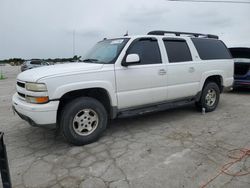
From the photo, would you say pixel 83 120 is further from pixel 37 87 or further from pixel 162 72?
pixel 162 72

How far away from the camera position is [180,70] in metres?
5.01

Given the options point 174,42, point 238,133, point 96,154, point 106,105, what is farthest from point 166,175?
point 174,42

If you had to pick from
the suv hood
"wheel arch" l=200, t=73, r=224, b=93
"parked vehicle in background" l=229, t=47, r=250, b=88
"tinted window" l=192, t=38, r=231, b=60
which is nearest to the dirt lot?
"wheel arch" l=200, t=73, r=224, b=93

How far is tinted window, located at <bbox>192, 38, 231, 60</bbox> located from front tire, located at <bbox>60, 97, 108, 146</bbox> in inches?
117

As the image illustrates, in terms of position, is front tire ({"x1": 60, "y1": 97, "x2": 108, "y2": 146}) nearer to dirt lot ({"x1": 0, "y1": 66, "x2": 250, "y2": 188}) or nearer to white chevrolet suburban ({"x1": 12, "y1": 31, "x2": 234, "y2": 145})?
white chevrolet suburban ({"x1": 12, "y1": 31, "x2": 234, "y2": 145})

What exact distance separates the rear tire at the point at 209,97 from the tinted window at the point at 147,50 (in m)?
1.77

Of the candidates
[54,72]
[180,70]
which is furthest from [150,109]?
[54,72]

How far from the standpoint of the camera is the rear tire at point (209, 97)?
18.8ft

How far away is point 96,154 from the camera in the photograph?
3619mm

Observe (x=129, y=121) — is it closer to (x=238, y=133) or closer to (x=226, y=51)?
(x=238, y=133)

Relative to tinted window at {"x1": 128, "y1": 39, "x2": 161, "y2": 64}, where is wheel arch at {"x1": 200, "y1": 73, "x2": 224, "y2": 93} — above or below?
below

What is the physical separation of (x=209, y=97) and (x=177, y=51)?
1667mm

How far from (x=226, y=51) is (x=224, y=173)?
13.8 ft

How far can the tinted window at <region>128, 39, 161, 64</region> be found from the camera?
449 cm
